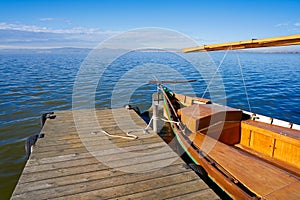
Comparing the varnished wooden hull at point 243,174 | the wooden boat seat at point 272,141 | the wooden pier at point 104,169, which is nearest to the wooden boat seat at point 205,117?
the wooden boat seat at point 272,141

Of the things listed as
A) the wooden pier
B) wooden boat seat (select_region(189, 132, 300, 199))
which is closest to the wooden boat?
wooden boat seat (select_region(189, 132, 300, 199))

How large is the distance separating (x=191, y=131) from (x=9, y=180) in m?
4.78

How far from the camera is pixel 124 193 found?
327cm

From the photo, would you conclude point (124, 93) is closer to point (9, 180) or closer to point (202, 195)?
point (9, 180)

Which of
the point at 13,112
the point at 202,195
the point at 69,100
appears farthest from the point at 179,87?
the point at 202,195

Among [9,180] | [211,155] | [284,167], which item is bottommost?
[9,180]

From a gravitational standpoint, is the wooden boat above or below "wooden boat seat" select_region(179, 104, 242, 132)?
below

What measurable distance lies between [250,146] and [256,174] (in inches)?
83.9

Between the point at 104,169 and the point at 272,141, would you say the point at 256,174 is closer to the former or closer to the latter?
the point at 272,141

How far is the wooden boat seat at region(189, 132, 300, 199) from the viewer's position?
3260 mm

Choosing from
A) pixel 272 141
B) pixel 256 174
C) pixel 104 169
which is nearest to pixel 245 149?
pixel 272 141

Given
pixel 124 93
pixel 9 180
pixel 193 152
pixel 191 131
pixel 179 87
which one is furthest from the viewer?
pixel 179 87

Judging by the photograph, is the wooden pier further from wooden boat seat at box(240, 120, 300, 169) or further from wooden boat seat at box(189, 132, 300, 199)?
wooden boat seat at box(240, 120, 300, 169)

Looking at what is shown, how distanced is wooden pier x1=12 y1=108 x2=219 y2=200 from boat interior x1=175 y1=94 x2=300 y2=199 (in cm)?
85
